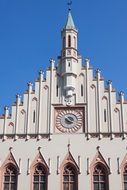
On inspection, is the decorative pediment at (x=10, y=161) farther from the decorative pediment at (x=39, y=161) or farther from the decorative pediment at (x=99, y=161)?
the decorative pediment at (x=99, y=161)

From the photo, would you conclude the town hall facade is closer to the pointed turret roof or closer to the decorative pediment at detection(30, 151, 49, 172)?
the decorative pediment at detection(30, 151, 49, 172)

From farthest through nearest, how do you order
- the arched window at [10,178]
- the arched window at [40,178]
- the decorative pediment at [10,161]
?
the decorative pediment at [10,161] < the arched window at [10,178] < the arched window at [40,178]

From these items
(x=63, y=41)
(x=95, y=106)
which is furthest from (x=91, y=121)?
(x=63, y=41)

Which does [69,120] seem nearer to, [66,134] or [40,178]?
[66,134]

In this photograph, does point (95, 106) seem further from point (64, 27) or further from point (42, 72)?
point (64, 27)

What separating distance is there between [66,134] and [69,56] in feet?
25.7

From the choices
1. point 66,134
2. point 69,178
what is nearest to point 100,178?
point 69,178

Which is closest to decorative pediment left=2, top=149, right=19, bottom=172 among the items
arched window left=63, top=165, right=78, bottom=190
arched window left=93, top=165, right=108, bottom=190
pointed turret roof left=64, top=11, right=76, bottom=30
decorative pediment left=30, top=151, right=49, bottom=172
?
decorative pediment left=30, top=151, right=49, bottom=172

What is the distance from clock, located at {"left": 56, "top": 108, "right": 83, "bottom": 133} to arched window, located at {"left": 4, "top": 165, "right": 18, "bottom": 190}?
5526 mm

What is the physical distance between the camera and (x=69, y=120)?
1506 inches

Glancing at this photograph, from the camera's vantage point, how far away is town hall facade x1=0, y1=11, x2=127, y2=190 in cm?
3597

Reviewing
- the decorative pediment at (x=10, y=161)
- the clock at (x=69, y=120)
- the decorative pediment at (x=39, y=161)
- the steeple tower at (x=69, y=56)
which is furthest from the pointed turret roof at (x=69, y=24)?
the decorative pediment at (x=10, y=161)

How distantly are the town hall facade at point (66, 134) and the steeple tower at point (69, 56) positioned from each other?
0.31ft

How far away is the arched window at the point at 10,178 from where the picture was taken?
36.0 meters
